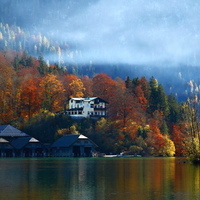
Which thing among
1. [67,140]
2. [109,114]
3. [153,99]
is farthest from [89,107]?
[67,140]

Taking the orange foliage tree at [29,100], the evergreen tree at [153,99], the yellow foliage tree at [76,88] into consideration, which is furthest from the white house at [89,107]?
the evergreen tree at [153,99]

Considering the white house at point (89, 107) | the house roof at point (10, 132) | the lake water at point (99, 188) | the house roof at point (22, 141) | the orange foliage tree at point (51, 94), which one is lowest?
the lake water at point (99, 188)

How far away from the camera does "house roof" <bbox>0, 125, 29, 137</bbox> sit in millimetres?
116812

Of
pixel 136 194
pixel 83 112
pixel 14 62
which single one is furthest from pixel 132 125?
pixel 136 194

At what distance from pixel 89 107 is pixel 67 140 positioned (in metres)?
19.4

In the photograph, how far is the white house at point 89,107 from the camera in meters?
132

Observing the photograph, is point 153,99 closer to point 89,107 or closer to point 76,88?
point 89,107

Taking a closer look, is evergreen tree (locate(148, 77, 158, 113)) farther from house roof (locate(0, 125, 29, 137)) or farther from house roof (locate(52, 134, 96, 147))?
house roof (locate(0, 125, 29, 137))

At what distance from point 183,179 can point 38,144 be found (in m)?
78.3

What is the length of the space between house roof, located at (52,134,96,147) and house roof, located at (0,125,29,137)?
8646 mm

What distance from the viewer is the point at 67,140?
115188 millimetres

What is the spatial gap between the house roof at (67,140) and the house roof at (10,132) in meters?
8.65

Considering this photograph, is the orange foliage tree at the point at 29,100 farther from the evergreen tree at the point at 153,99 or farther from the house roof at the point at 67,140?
the evergreen tree at the point at 153,99

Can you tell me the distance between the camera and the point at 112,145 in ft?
375
